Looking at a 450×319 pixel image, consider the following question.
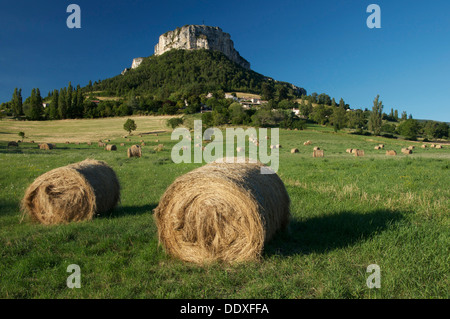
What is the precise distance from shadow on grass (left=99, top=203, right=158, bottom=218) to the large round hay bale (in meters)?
2.97

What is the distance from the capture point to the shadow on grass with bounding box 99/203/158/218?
8.60m

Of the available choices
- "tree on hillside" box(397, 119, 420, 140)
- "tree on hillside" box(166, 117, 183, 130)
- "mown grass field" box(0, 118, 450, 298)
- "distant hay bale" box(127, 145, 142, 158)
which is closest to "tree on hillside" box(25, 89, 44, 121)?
"tree on hillside" box(166, 117, 183, 130)

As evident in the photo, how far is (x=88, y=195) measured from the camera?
328 inches

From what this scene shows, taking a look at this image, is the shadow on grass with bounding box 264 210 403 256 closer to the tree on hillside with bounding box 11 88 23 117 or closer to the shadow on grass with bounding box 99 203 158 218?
the shadow on grass with bounding box 99 203 158 218

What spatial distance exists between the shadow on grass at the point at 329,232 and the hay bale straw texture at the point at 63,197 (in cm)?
574

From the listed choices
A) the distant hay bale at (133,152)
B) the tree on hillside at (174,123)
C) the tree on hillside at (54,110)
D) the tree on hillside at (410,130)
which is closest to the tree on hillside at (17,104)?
the tree on hillside at (54,110)

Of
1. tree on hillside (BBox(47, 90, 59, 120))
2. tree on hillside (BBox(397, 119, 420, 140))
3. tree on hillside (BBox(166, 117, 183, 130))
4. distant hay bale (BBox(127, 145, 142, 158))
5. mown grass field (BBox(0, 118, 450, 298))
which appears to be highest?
tree on hillside (BBox(47, 90, 59, 120))

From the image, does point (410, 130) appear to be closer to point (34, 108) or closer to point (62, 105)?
point (62, 105)

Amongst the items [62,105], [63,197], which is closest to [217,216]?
[63,197]

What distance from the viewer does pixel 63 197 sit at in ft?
27.4

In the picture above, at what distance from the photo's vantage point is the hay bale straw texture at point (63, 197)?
27.1ft

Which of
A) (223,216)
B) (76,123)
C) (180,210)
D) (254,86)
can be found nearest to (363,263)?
(223,216)

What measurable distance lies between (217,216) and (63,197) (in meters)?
5.47

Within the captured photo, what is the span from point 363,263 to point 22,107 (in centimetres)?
12679
